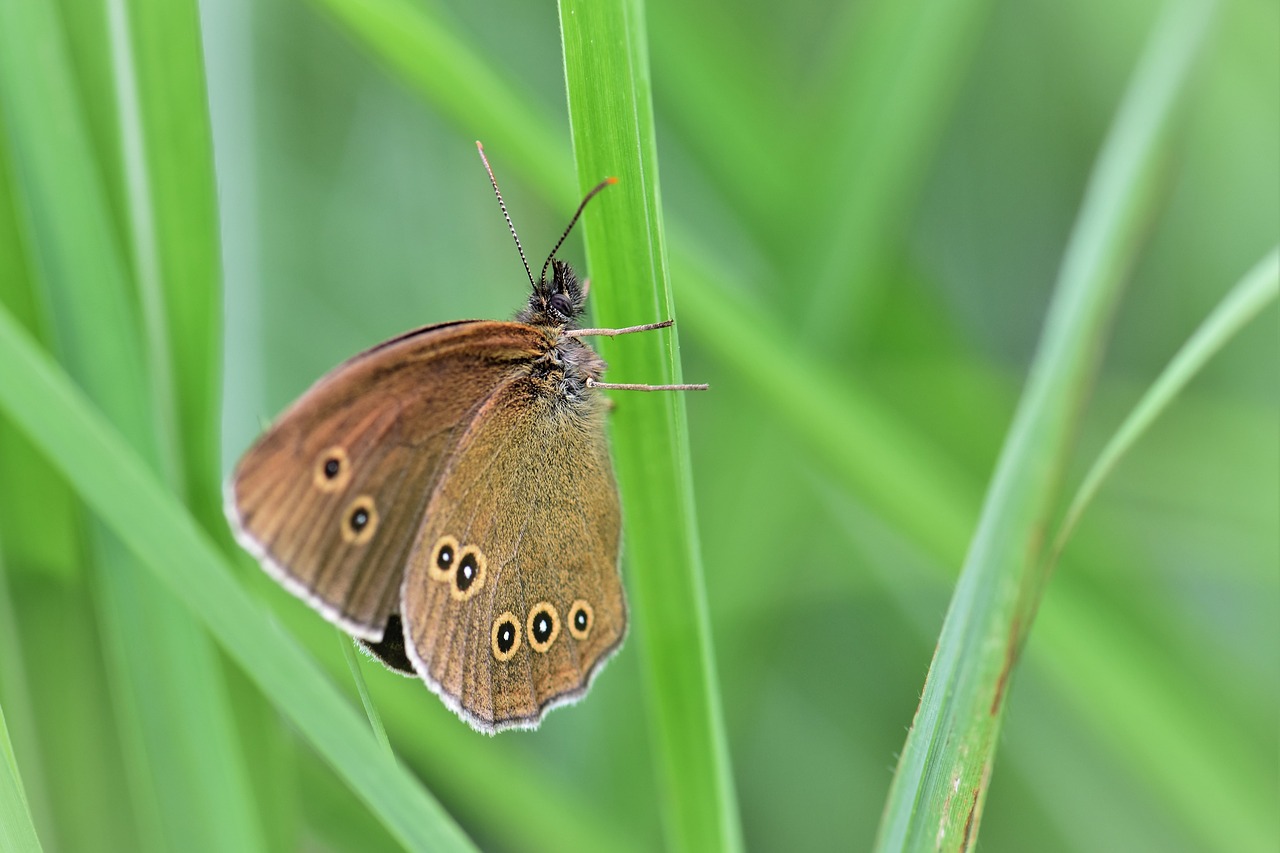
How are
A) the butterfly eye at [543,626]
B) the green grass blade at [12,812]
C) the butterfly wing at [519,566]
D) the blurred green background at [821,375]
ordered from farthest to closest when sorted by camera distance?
the blurred green background at [821,375], the butterfly eye at [543,626], the butterfly wing at [519,566], the green grass blade at [12,812]

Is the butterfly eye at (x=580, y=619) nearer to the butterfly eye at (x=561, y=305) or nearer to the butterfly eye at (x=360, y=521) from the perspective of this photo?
the butterfly eye at (x=360, y=521)

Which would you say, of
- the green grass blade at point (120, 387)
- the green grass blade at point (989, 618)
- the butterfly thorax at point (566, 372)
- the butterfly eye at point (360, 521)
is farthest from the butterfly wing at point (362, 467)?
the green grass blade at point (989, 618)

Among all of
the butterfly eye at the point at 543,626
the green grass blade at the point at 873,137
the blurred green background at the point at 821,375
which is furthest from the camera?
the green grass blade at the point at 873,137

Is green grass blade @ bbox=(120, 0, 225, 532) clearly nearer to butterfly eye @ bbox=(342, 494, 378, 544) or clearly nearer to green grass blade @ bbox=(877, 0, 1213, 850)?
butterfly eye @ bbox=(342, 494, 378, 544)

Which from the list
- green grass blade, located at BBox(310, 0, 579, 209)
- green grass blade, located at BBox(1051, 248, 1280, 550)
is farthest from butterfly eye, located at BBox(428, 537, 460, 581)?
green grass blade, located at BBox(1051, 248, 1280, 550)

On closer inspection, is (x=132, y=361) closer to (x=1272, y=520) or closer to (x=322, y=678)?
(x=322, y=678)

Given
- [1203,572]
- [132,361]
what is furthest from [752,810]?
[132,361]
